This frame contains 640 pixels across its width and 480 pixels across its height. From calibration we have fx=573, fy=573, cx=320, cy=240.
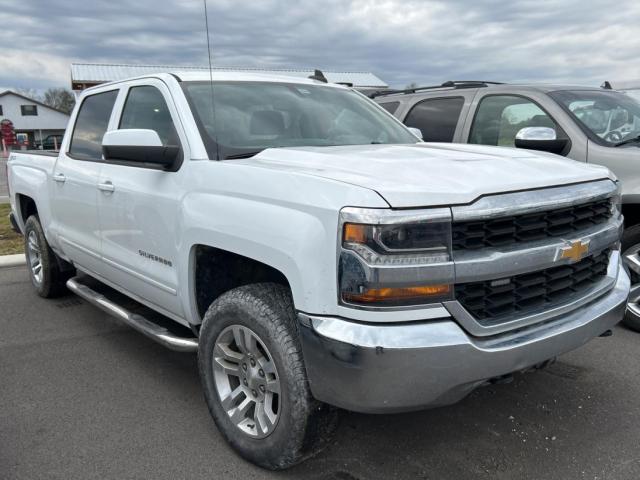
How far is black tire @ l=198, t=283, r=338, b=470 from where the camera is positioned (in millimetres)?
2396

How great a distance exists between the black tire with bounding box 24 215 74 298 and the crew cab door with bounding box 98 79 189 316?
1.60m

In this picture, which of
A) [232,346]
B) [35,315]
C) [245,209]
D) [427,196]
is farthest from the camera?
[35,315]

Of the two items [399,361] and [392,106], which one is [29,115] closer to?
[392,106]

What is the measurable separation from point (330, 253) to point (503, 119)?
3.62 metres

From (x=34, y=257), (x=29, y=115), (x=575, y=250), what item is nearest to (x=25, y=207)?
(x=34, y=257)

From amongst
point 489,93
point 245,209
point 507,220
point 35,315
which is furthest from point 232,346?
point 489,93

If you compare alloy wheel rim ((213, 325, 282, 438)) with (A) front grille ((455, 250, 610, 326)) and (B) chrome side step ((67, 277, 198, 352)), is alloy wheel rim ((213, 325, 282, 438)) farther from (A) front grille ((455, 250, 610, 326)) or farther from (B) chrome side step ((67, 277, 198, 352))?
(A) front grille ((455, 250, 610, 326))

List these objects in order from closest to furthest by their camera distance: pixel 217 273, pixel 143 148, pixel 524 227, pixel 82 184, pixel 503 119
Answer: pixel 524 227 → pixel 143 148 → pixel 217 273 → pixel 82 184 → pixel 503 119

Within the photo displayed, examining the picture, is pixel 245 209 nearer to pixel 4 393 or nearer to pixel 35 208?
pixel 4 393

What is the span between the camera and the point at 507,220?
2346 millimetres

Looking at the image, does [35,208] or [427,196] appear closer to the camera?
[427,196]

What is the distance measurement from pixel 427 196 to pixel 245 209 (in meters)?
0.86

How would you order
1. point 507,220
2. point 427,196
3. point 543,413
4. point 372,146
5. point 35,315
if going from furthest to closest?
1. point 35,315
2. point 372,146
3. point 543,413
4. point 507,220
5. point 427,196

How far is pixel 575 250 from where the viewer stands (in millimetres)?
2568
